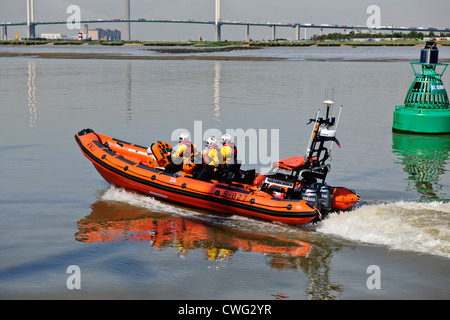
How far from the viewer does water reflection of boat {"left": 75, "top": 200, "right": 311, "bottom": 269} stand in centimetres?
793

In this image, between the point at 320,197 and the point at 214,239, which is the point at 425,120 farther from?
the point at 214,239

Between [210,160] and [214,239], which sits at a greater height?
[210,160]

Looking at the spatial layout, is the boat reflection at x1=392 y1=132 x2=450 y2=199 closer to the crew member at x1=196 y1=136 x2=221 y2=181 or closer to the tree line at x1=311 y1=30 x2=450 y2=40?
the crew member at x1=196 y1=136 x2=221 y2=181

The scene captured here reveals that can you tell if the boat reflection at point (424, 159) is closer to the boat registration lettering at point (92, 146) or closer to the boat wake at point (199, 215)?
the boat wake at point (199, 215)

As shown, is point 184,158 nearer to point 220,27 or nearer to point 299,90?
point 299,90

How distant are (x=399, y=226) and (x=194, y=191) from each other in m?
3.37

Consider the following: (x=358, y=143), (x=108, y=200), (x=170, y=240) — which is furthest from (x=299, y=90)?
(x=170, y=240)

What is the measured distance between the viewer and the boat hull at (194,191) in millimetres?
8891

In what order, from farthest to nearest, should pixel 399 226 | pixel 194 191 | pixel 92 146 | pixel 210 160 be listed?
pixel 92 146 < pixel 210 160 < pixel 194 191 < pixel 399 226

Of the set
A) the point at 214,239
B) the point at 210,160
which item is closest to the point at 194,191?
the point at 210,160

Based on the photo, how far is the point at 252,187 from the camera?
9.93 meters

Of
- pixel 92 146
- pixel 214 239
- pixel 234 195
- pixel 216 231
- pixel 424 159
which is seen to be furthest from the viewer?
pixel 424 159

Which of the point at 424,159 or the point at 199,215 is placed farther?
the point at 424,159

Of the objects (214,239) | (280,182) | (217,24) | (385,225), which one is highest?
(217,24)
